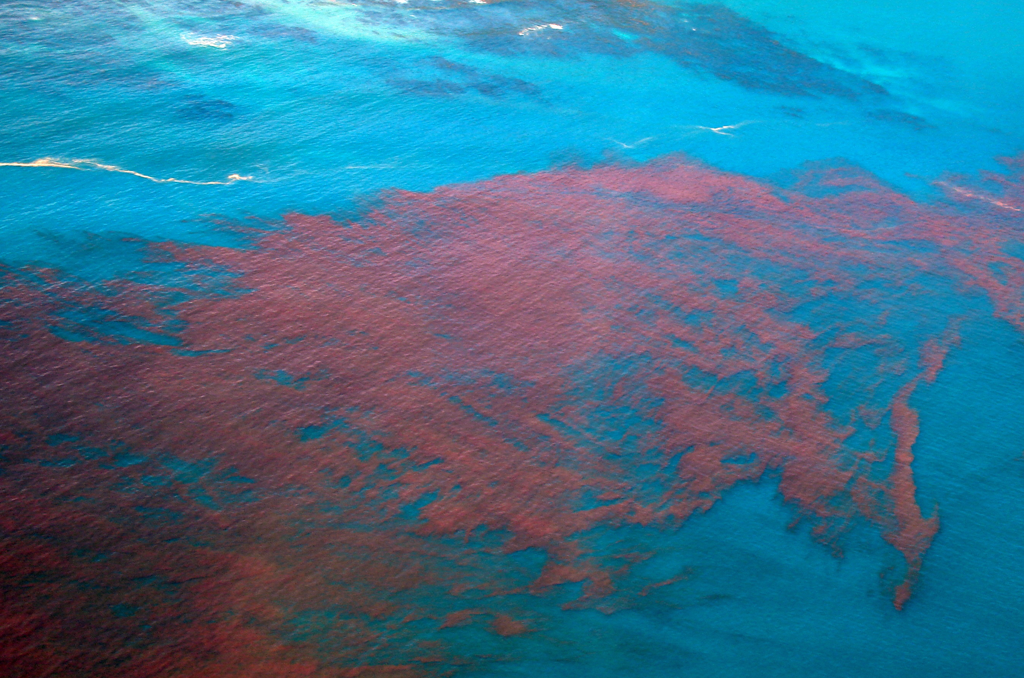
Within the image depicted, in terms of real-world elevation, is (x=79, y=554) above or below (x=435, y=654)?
above

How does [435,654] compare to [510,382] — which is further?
[510,382]

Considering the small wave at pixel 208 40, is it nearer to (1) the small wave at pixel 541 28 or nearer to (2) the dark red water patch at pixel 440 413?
(2) the dark red water patch at pixel 440 413

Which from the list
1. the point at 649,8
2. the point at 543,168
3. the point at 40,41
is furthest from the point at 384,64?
the point at 649,8

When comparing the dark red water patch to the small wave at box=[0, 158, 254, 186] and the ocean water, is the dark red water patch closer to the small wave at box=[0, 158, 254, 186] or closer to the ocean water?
the ocean water

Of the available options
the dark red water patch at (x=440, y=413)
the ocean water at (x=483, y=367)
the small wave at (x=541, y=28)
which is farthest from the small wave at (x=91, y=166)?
the small wave at (x=541, y=28)

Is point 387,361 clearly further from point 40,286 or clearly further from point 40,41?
point 40,41

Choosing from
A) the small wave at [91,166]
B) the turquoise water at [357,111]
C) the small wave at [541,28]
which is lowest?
the small wave at [91,166]

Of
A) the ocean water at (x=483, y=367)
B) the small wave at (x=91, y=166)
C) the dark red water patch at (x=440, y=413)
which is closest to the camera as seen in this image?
the dark red water patch at (x=440, y=413)
